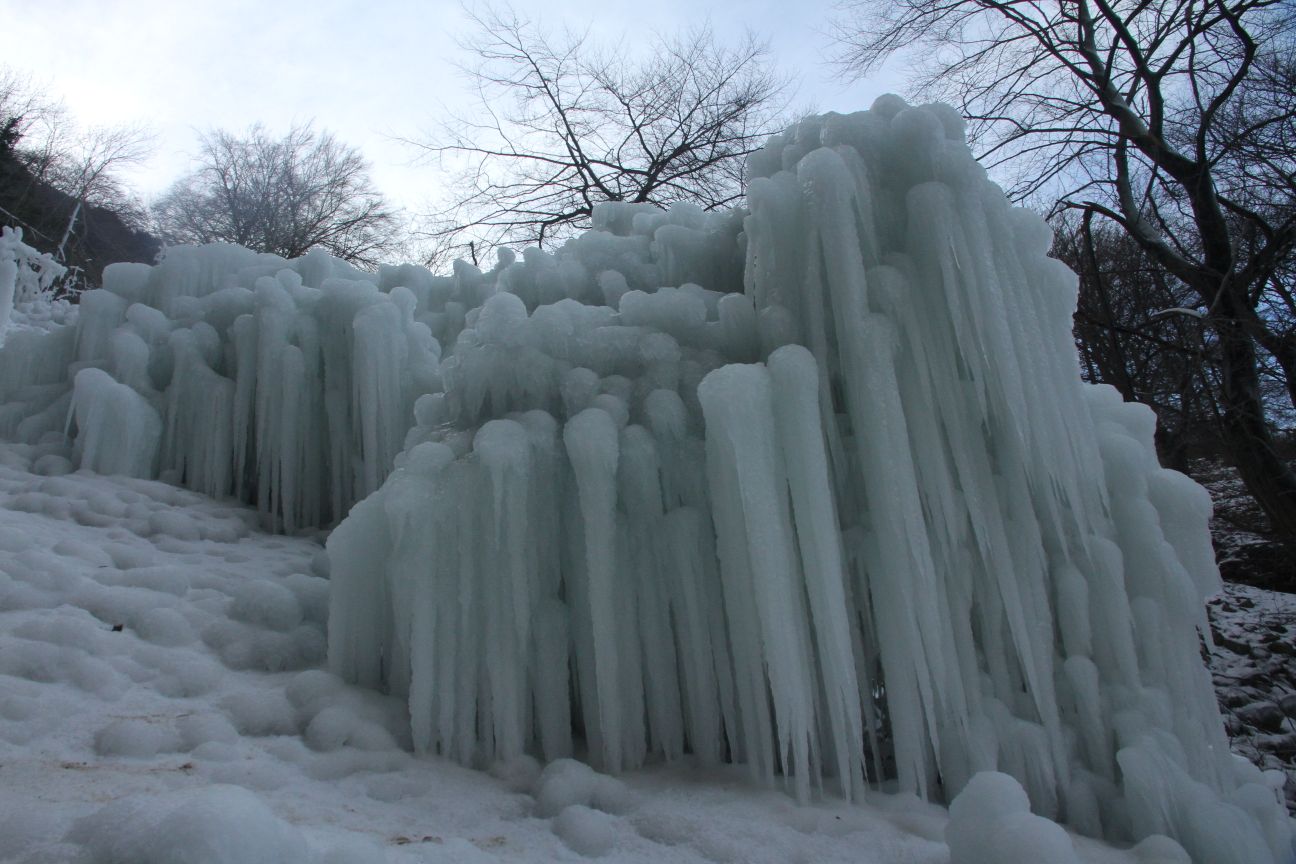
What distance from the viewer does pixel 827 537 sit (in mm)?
2600

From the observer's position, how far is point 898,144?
318 cm

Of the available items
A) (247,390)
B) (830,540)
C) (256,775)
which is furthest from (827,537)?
(247,390)

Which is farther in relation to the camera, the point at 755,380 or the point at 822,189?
the point at 822,189

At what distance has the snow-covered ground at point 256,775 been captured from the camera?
1607 millimetres

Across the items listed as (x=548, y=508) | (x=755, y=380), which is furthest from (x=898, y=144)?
(x=548, y=508)

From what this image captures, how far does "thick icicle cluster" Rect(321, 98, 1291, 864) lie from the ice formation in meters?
0.01

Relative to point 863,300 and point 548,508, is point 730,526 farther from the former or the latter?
point 863,300

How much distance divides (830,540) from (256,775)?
6.33 feet

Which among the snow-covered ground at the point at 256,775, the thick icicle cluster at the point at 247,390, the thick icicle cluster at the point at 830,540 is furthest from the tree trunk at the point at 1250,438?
the thick icicle cluster at the point at 247,390

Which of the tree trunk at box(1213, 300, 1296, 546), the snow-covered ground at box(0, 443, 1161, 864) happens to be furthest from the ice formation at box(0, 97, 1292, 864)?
the tree trunk at box(1213, 300, 1296, 546)

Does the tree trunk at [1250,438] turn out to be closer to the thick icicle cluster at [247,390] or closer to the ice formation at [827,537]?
the ice formation at [827,537]

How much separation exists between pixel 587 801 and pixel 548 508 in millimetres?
1041

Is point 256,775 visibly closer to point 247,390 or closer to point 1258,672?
point 247,390

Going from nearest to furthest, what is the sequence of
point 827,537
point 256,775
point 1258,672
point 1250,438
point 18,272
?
point 256,775, point 827,537, point 1250,438, point 1258,672, point 18,272
